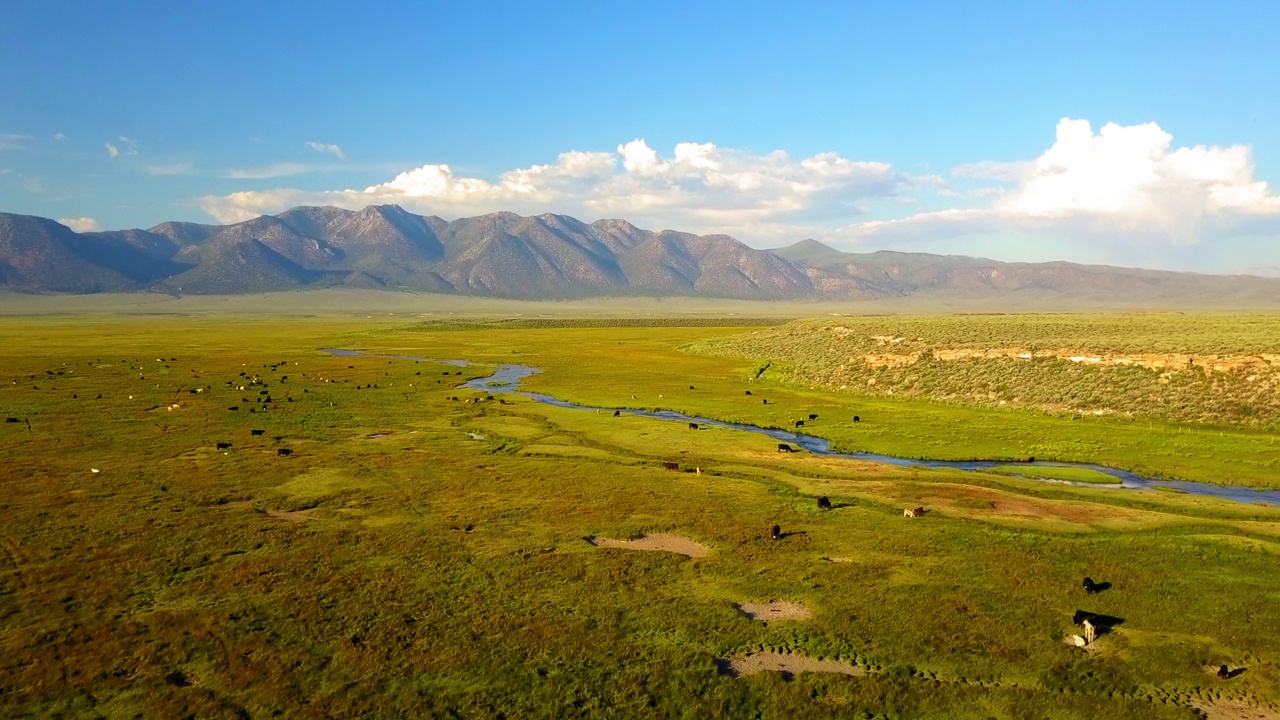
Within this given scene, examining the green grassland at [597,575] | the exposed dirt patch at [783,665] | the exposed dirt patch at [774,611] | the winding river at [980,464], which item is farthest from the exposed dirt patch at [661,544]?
the winding river at [980,464]

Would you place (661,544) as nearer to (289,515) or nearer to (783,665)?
(783,665)

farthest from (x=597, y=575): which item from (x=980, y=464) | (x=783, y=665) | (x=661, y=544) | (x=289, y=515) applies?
(x=980, y=464)

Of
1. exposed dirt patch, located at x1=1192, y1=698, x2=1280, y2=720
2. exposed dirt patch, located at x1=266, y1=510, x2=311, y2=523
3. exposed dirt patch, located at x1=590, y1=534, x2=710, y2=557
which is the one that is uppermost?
exposed dirt patch, located at x1=1192, y1=698, x2=1280, y2=720

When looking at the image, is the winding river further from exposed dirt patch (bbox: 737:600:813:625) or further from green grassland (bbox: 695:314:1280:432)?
exposed dirt patch (bbox: 737:600:813:625)

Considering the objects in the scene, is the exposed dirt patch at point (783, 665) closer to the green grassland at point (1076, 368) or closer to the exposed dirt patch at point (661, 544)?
the exposed dirt patch at point (661, 544)

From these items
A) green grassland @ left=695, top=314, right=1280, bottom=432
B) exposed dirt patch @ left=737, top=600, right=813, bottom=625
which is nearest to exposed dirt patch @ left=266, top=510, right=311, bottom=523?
exposed dirt patch @ left=737, top=600, right=813, bottom=625

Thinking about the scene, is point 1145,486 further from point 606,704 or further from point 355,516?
point 355,516
